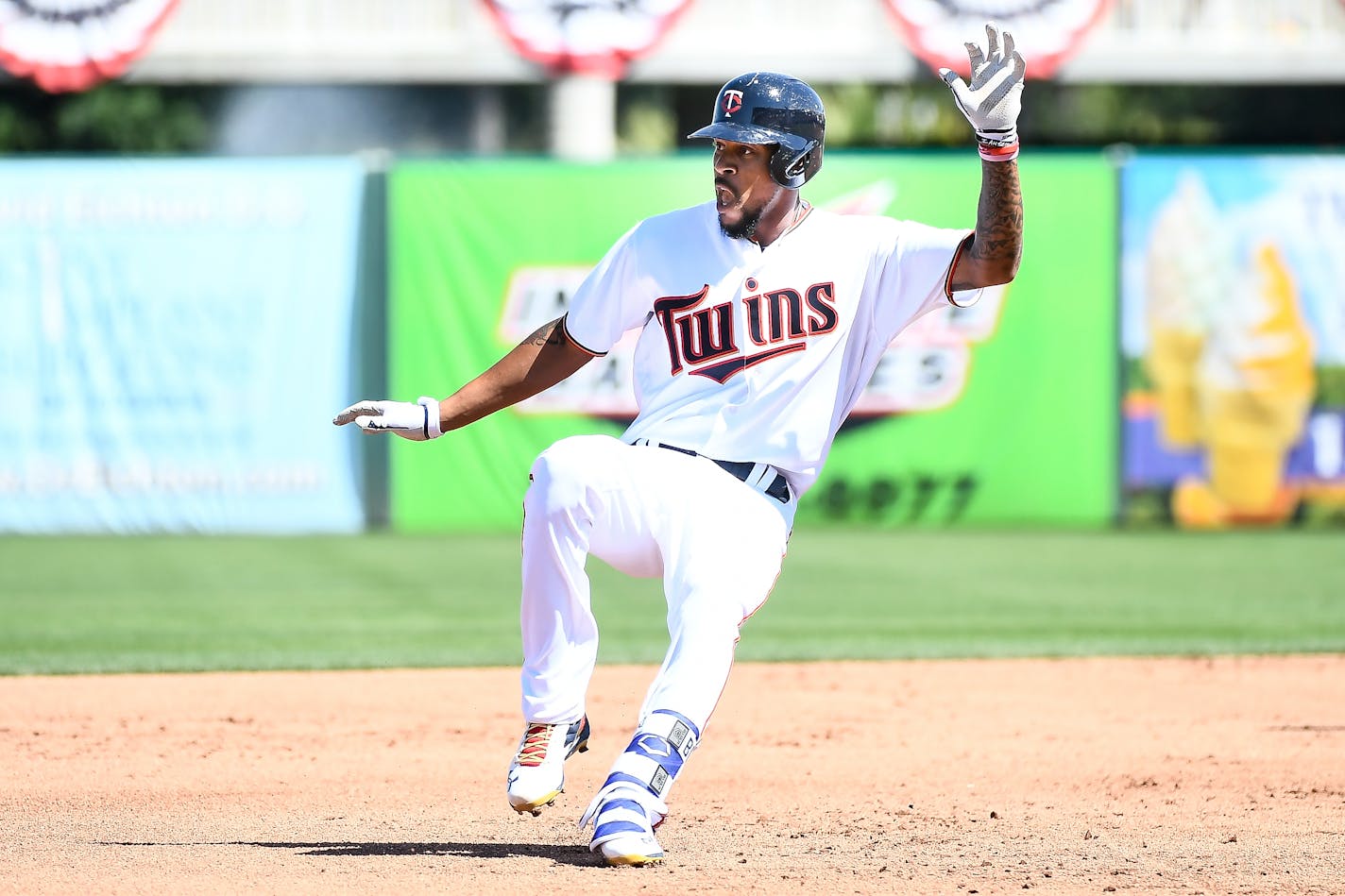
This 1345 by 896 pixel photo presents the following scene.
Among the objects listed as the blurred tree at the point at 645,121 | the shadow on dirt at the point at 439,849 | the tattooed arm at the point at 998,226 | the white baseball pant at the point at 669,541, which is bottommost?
the blurred tree at the point at 645,121

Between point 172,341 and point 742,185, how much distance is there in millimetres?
10028

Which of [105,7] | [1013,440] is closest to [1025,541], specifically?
[1013,440]

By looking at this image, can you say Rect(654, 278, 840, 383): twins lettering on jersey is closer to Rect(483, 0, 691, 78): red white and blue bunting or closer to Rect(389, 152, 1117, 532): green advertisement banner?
Rect(389, 152, 1117, 532): green advertisement banner

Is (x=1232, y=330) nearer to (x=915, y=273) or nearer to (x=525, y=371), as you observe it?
(x=915, y=273)

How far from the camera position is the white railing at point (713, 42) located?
49.8ft

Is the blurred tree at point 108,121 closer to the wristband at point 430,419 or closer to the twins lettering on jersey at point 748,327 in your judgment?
the wristband at point 430,419

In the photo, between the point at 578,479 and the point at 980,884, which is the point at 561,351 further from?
the point at 980,884

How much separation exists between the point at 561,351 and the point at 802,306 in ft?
2.04

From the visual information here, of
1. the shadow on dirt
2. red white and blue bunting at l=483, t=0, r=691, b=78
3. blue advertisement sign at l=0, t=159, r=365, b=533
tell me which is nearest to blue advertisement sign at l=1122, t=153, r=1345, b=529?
red white and blue bunting at l=483, t=0, r=691, b=78

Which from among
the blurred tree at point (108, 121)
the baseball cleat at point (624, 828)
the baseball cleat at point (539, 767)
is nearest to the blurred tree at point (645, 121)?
the blurred tree at point (108, 121)

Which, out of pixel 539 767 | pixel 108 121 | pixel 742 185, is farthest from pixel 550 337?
pixel 108 121

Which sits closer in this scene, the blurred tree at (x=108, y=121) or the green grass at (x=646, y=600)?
the green grass at (x=646, y=600)

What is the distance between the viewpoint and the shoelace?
4.22 m

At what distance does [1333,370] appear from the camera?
1389 cm
